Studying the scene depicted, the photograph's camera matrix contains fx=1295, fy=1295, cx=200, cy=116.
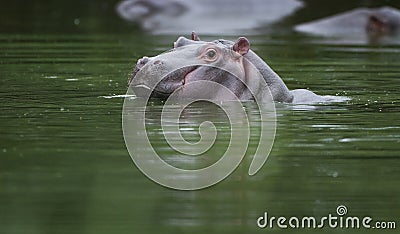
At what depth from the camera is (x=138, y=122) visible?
7.19 metres

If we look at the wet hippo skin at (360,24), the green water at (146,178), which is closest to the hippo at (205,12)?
the wet hippo skin at (360,24)

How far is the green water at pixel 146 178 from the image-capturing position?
15.8ft

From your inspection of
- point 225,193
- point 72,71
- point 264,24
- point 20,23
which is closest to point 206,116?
point 225,193

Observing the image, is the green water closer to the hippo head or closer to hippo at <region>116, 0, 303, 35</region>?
the hippo head

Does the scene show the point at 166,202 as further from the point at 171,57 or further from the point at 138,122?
the point at 171,57

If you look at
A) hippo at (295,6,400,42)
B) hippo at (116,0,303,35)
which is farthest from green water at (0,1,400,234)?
hippo at (116,0,303,35)

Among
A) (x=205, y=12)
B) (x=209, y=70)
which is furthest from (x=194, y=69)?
(x=205, y=12)

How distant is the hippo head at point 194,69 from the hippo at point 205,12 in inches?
455

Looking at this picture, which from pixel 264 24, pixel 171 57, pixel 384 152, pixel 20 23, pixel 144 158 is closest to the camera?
pixel 144 158

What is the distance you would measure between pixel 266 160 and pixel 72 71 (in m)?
4.72

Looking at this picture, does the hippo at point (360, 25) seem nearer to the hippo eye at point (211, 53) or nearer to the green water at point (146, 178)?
the green water at point (146, 178)

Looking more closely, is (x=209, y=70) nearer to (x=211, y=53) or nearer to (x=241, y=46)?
→ (x=211, y=53)

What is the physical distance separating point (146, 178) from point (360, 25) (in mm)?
14683

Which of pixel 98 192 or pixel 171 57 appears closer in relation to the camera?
pixel 98 192
